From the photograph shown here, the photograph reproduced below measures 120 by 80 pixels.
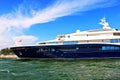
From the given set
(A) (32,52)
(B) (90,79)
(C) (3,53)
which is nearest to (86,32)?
(A) (32,52)

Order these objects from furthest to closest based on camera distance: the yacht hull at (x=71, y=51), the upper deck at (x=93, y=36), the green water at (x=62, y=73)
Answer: the upper deck at (x=93, y=36)
the yacht hull at (x=71, y=51)
the green water at (x=62, y=73)

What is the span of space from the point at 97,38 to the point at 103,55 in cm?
364

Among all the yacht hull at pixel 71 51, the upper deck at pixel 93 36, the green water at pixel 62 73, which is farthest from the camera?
the upper deck at pixel 93 36

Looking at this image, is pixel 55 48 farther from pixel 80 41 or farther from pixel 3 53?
pixel 3 53

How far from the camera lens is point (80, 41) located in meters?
48.6

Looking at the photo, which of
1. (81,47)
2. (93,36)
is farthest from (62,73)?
(93,36)

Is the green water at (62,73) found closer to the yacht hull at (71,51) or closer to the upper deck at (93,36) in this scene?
the yacht hull at (71,51)

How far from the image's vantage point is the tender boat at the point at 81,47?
148 feet

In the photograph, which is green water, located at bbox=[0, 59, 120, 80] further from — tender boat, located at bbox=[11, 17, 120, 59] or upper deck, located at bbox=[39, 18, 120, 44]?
upper deck, located at bbox=[39, 18, 120, 44]

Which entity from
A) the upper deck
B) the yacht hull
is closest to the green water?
the yacht hull

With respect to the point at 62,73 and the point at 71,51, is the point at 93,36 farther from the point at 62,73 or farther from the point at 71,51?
the point at 62,73

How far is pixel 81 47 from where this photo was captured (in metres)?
46.2

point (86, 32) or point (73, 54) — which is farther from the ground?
point (86, 32)

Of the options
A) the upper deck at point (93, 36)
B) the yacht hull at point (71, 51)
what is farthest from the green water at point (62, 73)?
the upper deck at point (93, 36)
